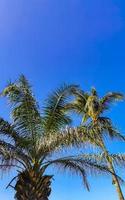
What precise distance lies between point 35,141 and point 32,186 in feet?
5.53

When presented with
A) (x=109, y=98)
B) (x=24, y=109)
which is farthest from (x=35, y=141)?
(x=109, y=98)

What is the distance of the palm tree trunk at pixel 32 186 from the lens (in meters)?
12.2

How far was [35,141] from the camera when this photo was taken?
13.1m

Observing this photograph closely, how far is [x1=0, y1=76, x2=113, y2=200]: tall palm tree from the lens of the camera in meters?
11.9

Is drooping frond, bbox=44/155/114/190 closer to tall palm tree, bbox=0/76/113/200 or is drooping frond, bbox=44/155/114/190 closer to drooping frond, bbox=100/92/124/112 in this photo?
Result: tall palm tree, bbox=0/76/113/200

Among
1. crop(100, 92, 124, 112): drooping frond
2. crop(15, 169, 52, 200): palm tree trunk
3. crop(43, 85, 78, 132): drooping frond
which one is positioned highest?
crop(100, 92, 124, 112): drooping frond

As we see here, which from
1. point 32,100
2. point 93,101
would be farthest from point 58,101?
point 93,101

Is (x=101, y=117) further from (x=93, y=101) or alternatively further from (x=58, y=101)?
(x=58, y=101)

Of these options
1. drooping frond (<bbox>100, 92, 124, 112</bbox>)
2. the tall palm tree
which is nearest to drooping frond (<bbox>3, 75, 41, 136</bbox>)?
the tall palm tree

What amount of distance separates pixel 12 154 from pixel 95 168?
3.04 m

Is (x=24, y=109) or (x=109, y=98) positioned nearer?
(x=24, y=109)

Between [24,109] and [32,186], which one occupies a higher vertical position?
[24,109]

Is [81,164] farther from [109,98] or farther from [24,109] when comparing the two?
[109,98]

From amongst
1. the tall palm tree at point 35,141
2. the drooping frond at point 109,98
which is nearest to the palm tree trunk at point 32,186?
the tall palm tree at point 35,141
